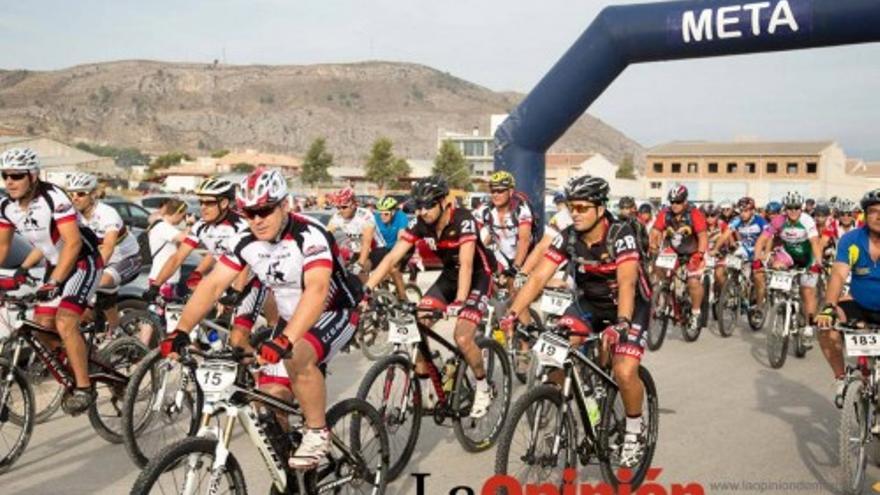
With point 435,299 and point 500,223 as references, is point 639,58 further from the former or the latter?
point 435,299

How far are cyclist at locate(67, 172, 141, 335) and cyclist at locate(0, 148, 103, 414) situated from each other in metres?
1.24

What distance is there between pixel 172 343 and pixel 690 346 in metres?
9.31

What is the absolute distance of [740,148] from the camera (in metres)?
98.4

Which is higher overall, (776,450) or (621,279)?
(621,279)

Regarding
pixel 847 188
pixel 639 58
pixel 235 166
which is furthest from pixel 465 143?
pixel 639 58

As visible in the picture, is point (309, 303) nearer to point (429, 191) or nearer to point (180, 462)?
point (180, 462)

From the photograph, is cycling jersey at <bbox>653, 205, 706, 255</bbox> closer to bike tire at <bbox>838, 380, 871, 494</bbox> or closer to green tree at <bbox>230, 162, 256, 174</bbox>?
bike tire at <bbox>838, 380, 871, 494</bbox>

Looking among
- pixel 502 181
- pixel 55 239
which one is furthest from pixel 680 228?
pixel 55 239

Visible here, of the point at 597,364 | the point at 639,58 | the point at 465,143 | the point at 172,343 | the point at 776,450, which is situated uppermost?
the point at 465,143

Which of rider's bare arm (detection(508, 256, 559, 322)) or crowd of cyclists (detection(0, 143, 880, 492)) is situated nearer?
crowd of cyclists (detection(0, 143, 880, 492))

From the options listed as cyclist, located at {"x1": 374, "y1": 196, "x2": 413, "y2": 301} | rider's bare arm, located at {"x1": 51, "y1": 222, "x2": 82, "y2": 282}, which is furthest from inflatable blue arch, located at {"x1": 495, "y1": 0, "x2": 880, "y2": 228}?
rider's bare arm, located at {"x1": 51, "y1": 222, "x2": 82, "y2": 282}

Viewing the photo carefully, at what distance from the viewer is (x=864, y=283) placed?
6.30 metres

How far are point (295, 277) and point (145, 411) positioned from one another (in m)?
2.31

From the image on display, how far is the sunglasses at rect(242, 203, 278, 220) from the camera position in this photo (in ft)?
14.7
